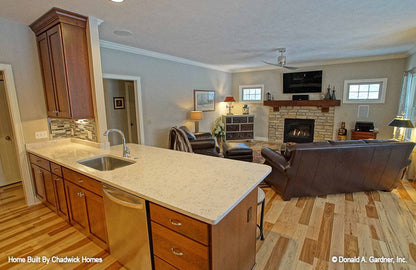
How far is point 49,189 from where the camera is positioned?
8.68ft

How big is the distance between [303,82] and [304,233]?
17.7 ft

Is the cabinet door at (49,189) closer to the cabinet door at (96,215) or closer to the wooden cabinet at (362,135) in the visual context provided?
the cabinet door at (96,215)

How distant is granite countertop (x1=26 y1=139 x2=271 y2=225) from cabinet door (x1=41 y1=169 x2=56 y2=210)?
26 cm

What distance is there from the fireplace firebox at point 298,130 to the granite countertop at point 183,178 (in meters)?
5.48

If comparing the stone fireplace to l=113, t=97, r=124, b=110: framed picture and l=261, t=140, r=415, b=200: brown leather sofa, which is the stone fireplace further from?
l=113, t=97, r=124, b=110: framed picture

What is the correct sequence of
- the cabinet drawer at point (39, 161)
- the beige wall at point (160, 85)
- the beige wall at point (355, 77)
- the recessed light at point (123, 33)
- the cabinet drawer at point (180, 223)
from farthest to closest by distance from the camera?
1. the beige wall at point (355, 77)
2. the beige wall at point (160, 85)
3. the recessed light at point (123, 33)
4. the cabinet drawer at point (39, 161)
5. the cabinet drawer at point (180, 223)

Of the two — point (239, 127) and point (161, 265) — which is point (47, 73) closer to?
point (161, 265)

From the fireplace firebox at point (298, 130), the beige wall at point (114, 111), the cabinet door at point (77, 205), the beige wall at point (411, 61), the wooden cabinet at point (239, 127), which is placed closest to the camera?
the cabinet door at point (77, 205)

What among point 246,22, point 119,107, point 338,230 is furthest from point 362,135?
point 119,107

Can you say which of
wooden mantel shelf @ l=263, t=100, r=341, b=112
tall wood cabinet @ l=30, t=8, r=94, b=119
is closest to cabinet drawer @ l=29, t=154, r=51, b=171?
tall wood cabinet @ l=30, t=8, r=94, b=119

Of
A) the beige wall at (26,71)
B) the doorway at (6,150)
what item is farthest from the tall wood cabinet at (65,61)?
the doorway at (6,150)

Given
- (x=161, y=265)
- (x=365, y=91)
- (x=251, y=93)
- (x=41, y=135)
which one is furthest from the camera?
(x=251, y=93)

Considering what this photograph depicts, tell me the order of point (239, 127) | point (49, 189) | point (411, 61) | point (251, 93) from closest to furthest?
point (49, 189) < point (411, 61) < point (239, 127) < point (251, 93)

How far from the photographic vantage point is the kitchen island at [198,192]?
4.03 ft
